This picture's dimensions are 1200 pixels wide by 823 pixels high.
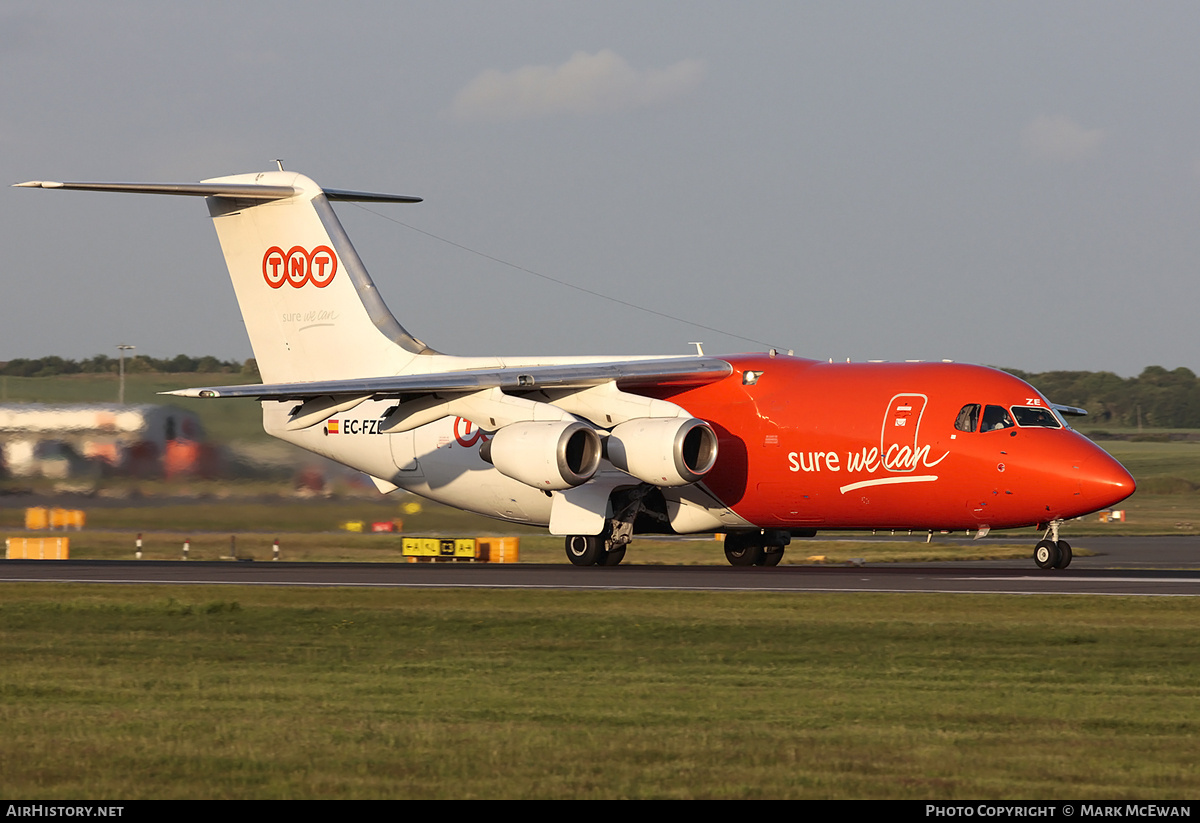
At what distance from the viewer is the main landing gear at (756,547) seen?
2942 cm

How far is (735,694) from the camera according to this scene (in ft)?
38.7

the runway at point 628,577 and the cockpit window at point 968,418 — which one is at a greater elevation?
the cockpit window at point 968,418

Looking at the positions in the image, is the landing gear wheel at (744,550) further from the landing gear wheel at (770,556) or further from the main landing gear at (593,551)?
the main landing gear at (593,551)

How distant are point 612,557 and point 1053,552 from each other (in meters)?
7.90

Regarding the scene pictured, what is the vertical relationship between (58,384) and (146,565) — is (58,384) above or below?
above

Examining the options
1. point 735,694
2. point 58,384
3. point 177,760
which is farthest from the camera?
point 58,384

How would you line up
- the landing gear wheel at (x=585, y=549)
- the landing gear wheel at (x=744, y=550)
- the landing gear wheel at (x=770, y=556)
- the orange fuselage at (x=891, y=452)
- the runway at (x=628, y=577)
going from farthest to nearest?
the landing gear wheel at (x=770, y=556) → the landing gear wheel at (x=744, y=550) → the landing gear wheel at (x=585, y=549) → the orange fuselage at (x=891, y=452) → the runway at (x=628, y=577)

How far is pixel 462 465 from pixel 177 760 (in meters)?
21.0

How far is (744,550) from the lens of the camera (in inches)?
1168

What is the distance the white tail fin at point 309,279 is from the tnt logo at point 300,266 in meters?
0.02

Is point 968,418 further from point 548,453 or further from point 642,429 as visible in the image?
point 548,453

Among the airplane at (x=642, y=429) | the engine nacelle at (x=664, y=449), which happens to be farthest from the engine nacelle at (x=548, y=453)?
the engine nacelle at (x=664, y=449)
